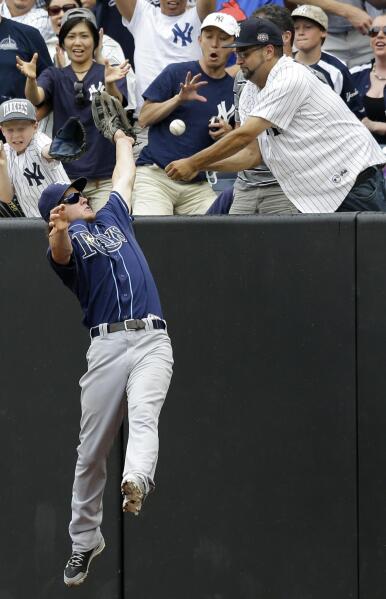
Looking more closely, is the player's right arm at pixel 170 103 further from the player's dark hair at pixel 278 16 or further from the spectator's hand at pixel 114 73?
the player's dark hair at pixel 278 16

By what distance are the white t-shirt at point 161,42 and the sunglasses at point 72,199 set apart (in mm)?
2779

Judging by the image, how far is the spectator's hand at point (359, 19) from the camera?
8.76 m

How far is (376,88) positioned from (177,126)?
1.56 metres

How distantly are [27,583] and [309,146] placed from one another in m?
A: 3.03

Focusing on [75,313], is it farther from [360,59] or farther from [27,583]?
[360,59]

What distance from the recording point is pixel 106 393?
5.70 meters

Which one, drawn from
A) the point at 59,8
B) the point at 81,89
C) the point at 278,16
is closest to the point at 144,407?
the point at 278,16

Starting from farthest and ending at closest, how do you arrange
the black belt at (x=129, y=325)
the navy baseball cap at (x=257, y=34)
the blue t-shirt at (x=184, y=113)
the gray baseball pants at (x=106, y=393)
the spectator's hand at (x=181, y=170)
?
the blue t-shirt at (x=184, y=113), the navy baseball cap at (x=257, y=34), the spectator's hand at (x=181, y=170), the black belt at (x=129, y=325), the gray baseball pants at (x=106, y=393)

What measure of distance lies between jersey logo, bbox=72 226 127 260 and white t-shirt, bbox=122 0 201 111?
9.29ft

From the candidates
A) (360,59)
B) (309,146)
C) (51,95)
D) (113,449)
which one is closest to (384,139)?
(360,59)

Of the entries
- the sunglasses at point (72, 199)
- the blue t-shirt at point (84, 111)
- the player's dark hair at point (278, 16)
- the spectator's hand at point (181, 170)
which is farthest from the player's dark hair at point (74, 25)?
the sunglasses at point (72, 199)

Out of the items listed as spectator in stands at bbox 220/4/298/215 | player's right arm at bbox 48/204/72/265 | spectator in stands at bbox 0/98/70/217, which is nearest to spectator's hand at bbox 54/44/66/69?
spectator in stands at bbox 0/98/70/217

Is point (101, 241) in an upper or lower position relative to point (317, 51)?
lower

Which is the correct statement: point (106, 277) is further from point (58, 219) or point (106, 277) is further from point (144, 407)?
point (144, 407)
